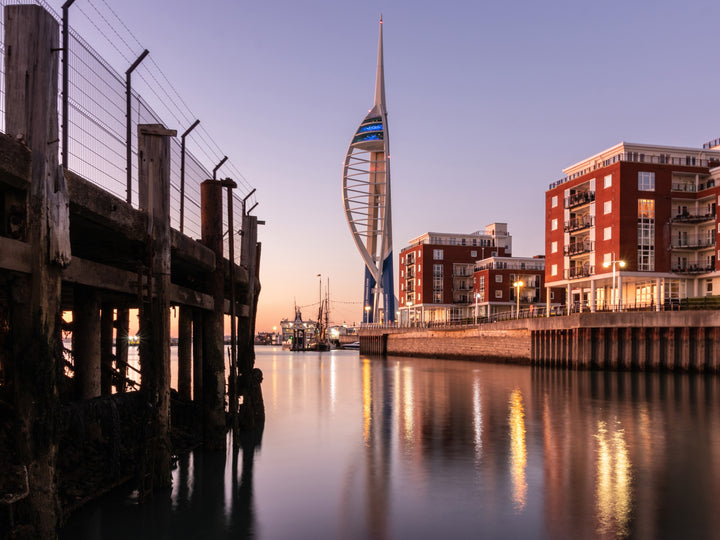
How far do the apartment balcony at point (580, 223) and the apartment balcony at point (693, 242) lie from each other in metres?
7.32

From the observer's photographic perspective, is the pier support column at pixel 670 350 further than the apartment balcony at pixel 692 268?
No

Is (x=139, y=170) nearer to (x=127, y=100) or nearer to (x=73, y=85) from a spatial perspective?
(x=127, y=100)

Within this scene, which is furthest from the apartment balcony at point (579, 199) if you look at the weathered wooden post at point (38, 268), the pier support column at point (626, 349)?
the weathered wooden post at point (38, 268)

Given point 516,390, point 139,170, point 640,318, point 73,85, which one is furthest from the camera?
point 640,318

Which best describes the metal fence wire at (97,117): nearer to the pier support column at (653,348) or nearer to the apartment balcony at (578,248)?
the pier support column at (653,348)

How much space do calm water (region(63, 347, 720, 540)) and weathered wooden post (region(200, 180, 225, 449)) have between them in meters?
0.72

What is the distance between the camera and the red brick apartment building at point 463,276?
357ft

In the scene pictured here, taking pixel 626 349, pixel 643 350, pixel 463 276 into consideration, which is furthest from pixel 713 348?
pixel 463 276

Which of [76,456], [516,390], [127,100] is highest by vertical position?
[127,100]

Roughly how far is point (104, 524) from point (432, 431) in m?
13.1

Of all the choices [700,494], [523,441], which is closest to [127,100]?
[700,494]

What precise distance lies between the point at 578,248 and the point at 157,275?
201ft

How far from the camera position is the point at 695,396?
32.1 meters

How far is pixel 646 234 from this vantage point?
6006 centimetres
